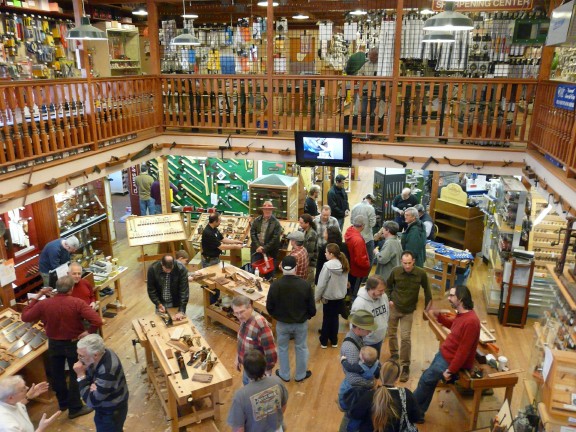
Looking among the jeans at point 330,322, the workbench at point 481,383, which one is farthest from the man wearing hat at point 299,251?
the workbench at point 481,383

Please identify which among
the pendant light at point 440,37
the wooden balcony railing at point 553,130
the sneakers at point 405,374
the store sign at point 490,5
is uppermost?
the store sign at point 490,5

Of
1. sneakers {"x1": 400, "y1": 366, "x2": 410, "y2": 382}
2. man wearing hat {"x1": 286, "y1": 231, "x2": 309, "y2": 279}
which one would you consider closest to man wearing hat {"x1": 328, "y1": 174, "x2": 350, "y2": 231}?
man wearing hat {"x1": 286, "y1": 231, "x2": 309, "y2": 279}

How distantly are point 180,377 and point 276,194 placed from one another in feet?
19.3

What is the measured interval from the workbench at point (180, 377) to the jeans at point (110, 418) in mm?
553

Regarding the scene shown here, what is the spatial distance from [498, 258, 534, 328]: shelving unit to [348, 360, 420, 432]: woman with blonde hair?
4368 mm

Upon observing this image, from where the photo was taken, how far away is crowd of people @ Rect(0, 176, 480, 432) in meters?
3.86

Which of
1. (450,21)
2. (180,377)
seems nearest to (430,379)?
(180,377)

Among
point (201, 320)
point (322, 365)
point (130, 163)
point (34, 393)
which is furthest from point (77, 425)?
point (130, 163)

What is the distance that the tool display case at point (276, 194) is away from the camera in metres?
10.4

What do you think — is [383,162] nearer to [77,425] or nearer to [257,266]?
[257,266]

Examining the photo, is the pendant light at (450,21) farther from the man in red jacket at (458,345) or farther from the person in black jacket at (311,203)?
the person in black jacket at (311,203)

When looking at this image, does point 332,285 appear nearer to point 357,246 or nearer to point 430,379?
point 357,246

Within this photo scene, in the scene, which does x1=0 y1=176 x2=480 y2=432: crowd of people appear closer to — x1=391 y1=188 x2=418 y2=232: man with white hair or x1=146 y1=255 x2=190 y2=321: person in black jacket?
x1=146 y1=255 x2=190 y2=321: person in black jacket

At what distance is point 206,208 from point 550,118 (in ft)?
26.7
